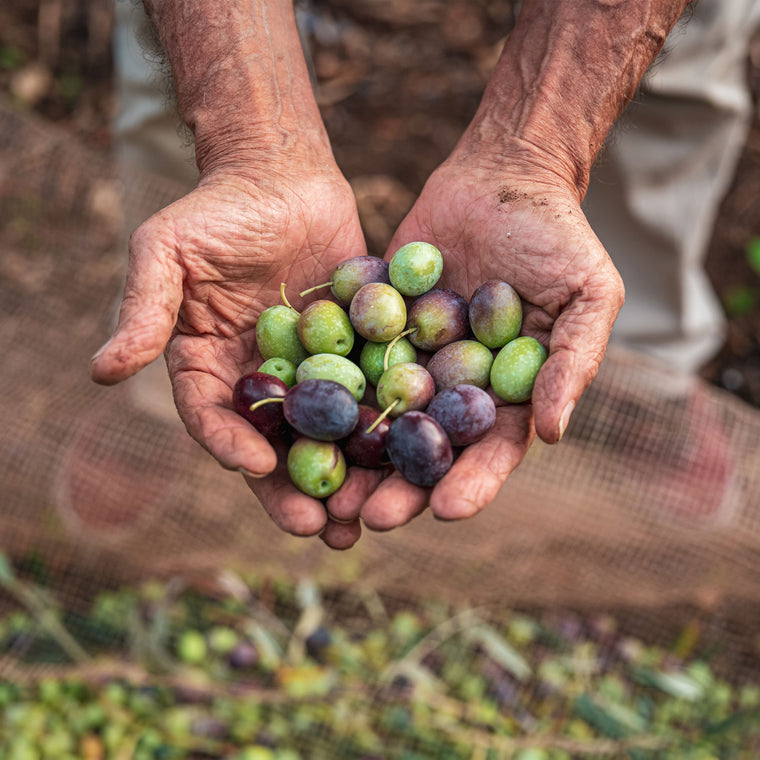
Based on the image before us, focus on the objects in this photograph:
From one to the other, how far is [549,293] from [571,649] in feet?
5.23

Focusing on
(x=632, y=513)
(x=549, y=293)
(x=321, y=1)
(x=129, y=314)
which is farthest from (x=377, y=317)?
(x=321, y=1)

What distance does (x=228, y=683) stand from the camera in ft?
8.91

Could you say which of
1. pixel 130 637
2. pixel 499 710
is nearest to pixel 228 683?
pixel 130 637

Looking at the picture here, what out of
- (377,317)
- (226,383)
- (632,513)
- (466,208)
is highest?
(466,208)

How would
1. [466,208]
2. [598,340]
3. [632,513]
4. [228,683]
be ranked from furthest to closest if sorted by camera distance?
[632,513] < [228,683] < [466,208] < [598,340]

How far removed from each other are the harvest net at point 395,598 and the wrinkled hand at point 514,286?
3.57 ft

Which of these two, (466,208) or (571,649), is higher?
(466,208)

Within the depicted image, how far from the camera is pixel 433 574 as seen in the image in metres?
2.89

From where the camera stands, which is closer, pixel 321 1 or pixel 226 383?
pixel 226 383

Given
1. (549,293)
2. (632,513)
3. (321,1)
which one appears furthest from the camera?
(321,1)

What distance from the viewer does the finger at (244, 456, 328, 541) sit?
1700 millimetres

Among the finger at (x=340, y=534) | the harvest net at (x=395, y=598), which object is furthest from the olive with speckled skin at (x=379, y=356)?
the harvest net at (x=395, y=598)

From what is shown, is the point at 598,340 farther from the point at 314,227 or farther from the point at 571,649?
the point at 571,649

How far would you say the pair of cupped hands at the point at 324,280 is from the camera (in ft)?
5.50
